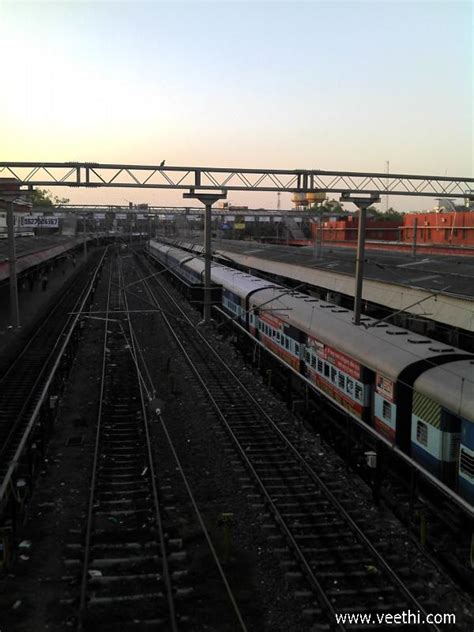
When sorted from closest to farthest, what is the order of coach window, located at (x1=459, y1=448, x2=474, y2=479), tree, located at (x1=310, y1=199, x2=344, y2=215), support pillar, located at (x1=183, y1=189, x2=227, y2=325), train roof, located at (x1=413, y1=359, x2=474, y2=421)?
coach window, located at (x1=459, y1=448, x2=474, y2=479), train roof, located at (x1=413, y1=359, x2=474, y2=421), support pillar, located at (x1=183, y1=189, x2=227, y2=325), tree, located at (x1=310, y1=199, x2=344, y2=215)

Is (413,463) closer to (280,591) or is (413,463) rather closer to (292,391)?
(280,591)

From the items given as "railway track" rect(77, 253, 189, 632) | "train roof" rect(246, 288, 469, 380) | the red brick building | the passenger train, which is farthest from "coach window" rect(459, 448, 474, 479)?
the red brick building

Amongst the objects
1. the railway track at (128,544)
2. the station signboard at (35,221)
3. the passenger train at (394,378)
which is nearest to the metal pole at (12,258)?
the railway track at (128,544)

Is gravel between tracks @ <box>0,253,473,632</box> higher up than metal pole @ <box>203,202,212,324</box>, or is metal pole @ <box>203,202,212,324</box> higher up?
metal pole @ <box>203,202,212,324</box>

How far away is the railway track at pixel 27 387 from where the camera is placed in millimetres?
12573

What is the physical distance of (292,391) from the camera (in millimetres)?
17844

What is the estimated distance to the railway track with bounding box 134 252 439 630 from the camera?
7719 millimetres

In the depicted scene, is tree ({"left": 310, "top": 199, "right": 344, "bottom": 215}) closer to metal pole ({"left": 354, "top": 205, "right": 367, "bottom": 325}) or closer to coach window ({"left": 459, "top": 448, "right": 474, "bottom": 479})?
metal pole ({"left": 354, "top": 205, "right": 367, "bottom": 325})

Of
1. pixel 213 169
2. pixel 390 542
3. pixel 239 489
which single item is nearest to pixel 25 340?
pixel 213 169

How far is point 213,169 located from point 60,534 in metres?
13.6

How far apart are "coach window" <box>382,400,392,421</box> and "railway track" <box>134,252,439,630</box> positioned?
1.86 m

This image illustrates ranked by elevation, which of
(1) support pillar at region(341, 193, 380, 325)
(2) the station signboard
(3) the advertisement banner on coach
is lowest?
(3) the advertisement banner on coach

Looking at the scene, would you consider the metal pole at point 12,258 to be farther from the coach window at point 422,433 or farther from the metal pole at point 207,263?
the coach window at point 422,433

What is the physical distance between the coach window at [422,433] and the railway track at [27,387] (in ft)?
23.6
